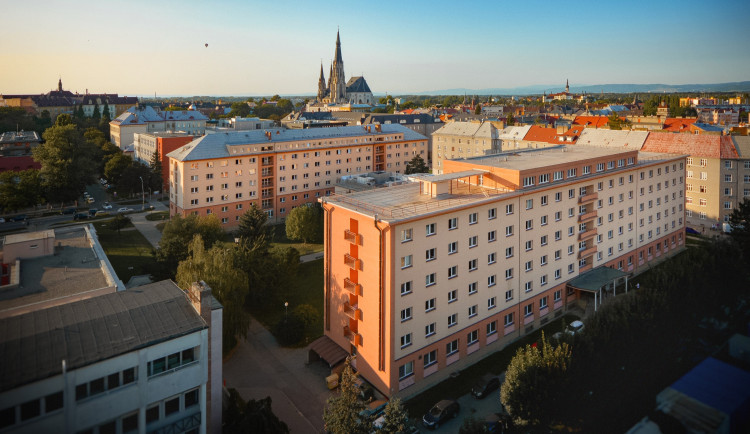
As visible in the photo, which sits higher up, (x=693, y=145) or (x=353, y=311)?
(x=693, y=145)

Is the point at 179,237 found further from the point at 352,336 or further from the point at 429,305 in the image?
the point at 429,305

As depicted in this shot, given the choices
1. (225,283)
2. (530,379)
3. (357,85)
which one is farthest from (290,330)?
(357,85)

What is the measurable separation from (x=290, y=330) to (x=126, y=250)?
13212mm

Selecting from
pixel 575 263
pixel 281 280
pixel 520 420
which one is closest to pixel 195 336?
pixel 520 420

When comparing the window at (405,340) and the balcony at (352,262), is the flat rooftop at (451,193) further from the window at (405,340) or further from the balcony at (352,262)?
the window at (405,340)

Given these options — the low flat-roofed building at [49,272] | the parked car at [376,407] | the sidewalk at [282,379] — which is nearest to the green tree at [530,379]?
the parked car at [376,407]

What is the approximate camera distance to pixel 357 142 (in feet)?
108

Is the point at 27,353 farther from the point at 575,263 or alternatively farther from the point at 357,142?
the point at 357,142

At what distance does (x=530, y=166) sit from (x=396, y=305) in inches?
251

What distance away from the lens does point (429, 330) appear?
1205 centimetres

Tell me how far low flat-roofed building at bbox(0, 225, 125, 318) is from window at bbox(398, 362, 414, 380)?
683 cm

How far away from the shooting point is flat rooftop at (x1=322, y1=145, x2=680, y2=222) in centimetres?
1181

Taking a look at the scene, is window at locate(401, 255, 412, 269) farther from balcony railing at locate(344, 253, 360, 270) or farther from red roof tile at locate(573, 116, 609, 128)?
red roof tile at locate(573, 116, 609, 128)

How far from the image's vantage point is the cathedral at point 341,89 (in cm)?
9781
